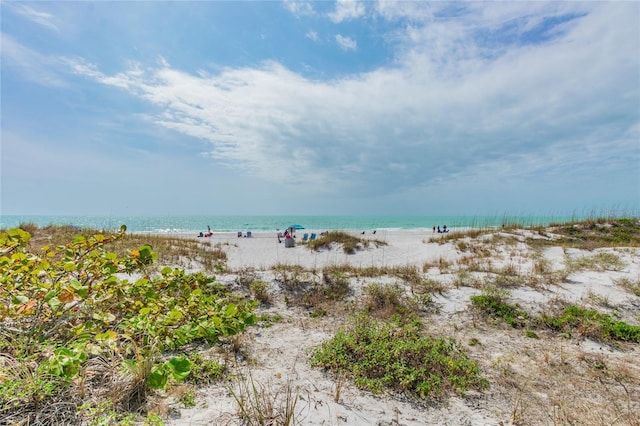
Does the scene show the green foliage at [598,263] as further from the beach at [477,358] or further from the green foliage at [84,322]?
the green foliage at [84,322]

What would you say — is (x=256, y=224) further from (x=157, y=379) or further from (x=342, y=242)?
(x=157, y=379)

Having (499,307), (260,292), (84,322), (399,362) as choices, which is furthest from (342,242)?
(84,322)

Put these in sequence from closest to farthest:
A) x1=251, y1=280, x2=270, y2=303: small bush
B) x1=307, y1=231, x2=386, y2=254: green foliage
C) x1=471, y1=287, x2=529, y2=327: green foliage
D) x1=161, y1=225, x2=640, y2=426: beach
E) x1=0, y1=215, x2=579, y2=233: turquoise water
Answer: x1=161, y1=225, x2=640, y2=426: beach → x1=471, y1=287, x2=529, y2=327: green foliage → x1=251, y1=280, x2=270, y2=303: small bush → x1=307, y1=231, x2=386, y2=254: green foliage → x1=0, y1=215, x2=579, y2=233: turquoise water

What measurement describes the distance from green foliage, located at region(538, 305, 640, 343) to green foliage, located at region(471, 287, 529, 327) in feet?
1.15

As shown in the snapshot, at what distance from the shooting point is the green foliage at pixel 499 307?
570 centimetres

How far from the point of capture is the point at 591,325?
518cm

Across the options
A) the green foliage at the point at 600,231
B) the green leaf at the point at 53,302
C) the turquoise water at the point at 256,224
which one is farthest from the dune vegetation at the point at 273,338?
the turquoise water at the point at 256,224

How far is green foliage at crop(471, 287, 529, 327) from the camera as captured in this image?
18.7 ft

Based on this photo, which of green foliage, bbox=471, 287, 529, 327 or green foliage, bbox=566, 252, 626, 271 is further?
green foliage, bbox=566, 252, 626, 271

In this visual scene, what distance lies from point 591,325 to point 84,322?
7.65 metres

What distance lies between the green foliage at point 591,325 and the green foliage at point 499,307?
35cm

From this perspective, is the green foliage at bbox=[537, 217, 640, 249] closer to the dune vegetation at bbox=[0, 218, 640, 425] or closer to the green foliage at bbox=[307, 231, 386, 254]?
the dune vegetation at bbox=[0, 218, 640, 425]

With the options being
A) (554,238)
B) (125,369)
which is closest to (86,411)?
(125,369)

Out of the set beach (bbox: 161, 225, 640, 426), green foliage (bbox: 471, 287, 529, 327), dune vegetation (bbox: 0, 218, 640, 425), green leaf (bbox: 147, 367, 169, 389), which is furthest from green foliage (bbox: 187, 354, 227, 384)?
green foliage (bbox: 471, 287, 529, 327)
